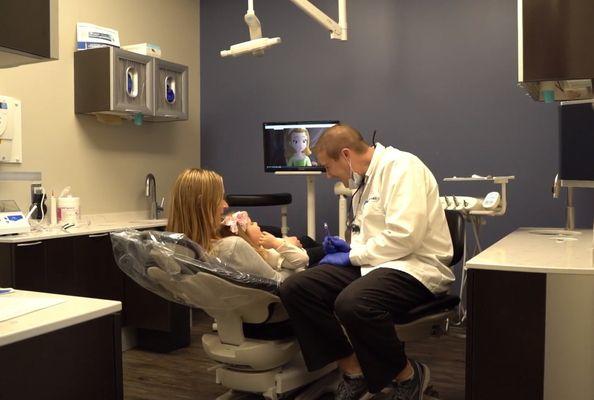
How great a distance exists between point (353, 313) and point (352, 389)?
1.46 ft

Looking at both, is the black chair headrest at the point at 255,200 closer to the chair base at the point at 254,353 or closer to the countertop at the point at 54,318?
the chair base at the point at 254,353

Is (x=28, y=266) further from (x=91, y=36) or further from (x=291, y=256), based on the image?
(x=91, y=36)

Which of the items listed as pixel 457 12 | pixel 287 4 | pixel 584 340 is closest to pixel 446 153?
pixel 457 12

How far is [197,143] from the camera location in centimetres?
502

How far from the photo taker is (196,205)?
2.41 metres

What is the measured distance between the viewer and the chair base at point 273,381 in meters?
2.53

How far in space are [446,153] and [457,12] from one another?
3.18ft

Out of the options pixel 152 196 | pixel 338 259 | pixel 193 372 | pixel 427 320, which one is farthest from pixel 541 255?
pixel 152 196

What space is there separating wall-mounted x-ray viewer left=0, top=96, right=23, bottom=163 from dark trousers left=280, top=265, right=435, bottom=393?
6.05 ft

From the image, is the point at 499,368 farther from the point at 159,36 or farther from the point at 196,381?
the point at 159,36

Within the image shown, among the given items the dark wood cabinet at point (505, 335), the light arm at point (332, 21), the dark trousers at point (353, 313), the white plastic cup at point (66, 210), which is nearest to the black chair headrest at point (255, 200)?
the white plastic cup at point (66, 210)

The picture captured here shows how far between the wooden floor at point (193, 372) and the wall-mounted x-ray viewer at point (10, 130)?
1320 mm

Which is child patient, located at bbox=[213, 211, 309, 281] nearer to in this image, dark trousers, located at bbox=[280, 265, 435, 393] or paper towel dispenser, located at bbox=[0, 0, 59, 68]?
dark trousers, located at bbox=[280, 265, 435, 393]

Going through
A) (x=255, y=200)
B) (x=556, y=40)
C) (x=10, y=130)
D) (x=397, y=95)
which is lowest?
(x=255, y=200)
